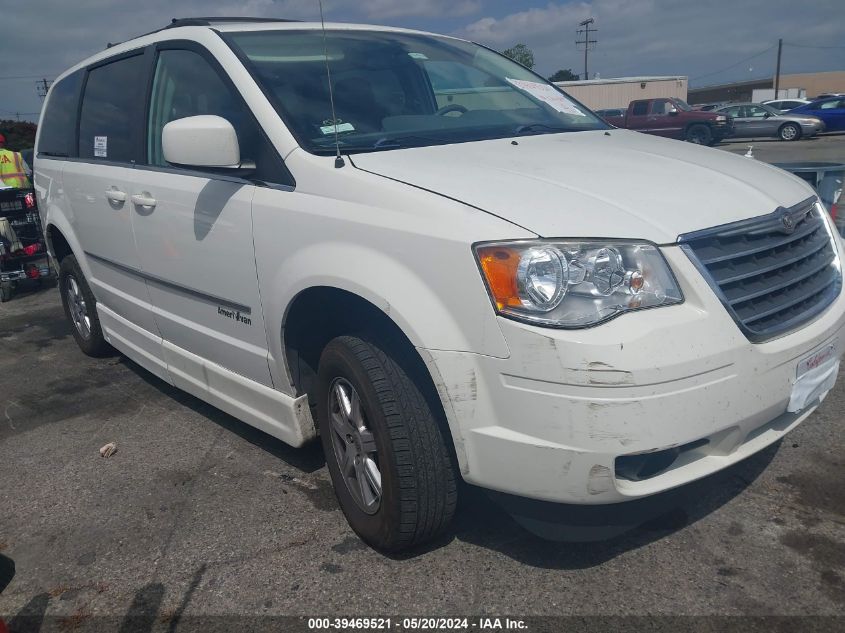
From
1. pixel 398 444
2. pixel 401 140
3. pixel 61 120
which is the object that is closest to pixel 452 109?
pixel 401 140

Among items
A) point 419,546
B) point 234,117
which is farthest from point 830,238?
point 234,117

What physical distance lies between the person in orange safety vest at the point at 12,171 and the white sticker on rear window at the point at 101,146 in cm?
507

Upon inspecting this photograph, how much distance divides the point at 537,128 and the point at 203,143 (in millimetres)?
1447

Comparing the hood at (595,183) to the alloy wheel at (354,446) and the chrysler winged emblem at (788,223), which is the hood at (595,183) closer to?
the chrysler winged emblem at (788,223)

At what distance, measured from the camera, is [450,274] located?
2.13 m

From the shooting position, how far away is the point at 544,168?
8.25 feet

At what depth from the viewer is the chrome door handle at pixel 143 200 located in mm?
3428

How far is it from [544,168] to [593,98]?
43130 mm

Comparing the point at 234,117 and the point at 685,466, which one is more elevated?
the point at 234,117

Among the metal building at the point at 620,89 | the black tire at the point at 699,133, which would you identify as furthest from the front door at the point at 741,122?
the metal building at the point at 620,89

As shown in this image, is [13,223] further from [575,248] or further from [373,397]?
[575,248]

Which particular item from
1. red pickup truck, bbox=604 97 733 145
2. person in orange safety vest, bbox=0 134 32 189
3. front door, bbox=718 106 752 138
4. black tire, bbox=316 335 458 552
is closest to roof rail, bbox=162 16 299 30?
black tire, bbox=316 335 458 552

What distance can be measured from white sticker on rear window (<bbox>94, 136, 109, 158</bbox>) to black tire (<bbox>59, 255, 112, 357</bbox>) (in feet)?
2.99

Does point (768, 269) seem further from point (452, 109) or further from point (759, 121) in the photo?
point (759, 121)
